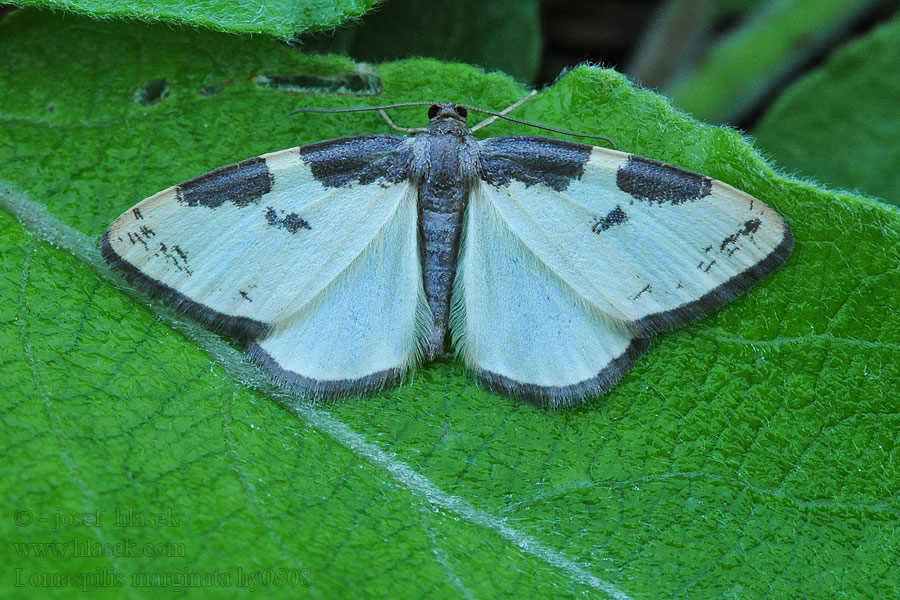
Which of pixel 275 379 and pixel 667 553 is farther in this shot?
pixel 275 379

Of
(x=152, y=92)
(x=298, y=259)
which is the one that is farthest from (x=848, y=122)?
(x=152, y=92)

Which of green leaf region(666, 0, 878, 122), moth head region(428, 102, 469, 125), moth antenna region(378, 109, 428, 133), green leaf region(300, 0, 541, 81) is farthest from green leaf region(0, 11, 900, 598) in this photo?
green leaf region(666, 0, 878, 122)

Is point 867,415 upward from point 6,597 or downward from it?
upward

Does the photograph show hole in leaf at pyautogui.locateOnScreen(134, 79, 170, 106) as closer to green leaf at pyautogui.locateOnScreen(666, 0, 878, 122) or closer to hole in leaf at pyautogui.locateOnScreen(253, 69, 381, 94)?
hole in leaf at pyautogui.locateOnScreen(253, 69, 381, 94)

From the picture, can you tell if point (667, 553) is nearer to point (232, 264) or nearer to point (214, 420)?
point (214, 420)

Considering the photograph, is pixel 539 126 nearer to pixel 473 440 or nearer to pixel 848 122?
pixel 473 440

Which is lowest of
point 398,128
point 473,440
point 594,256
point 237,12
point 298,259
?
point 473,440

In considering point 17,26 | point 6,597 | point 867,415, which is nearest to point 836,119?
point 867,415
